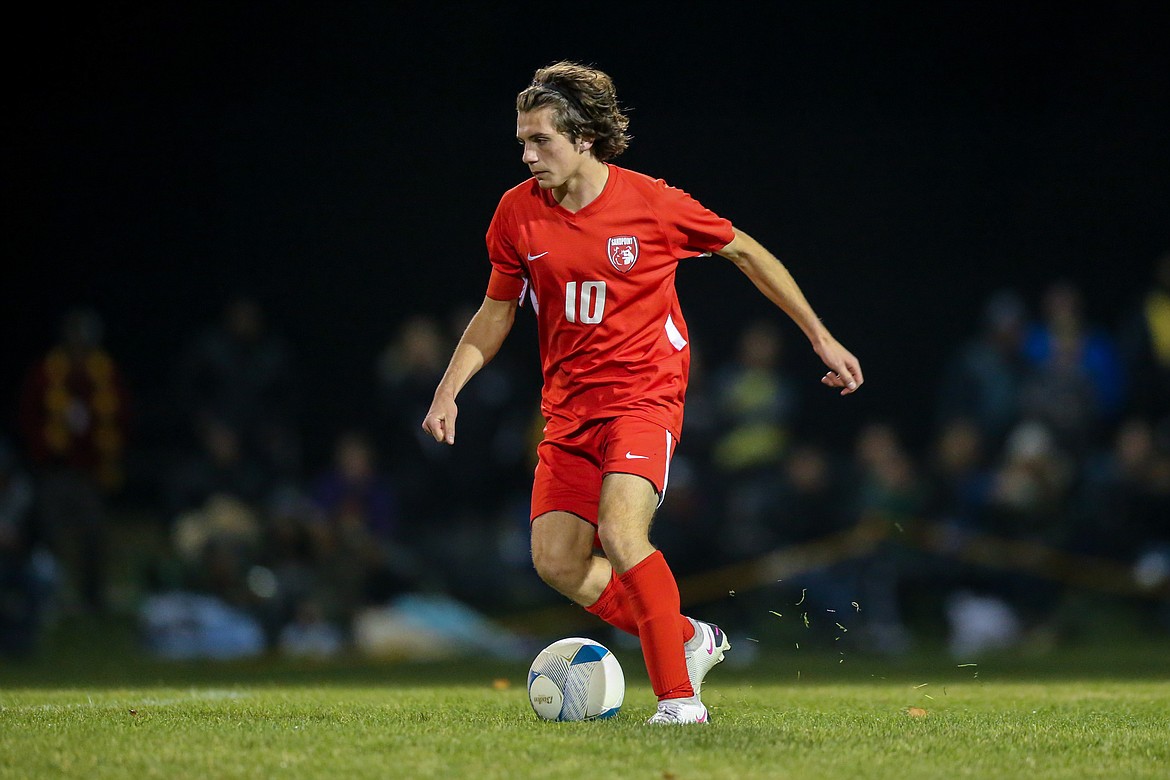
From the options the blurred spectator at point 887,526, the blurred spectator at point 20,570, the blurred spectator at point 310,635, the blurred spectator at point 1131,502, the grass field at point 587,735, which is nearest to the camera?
the grass field at point 587,735

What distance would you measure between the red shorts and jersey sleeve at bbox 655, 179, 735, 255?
30.6 inches

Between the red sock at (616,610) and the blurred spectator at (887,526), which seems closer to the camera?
the red sock at (616,610)

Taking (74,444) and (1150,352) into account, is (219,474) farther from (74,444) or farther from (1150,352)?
(1150,352)

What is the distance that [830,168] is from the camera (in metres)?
14.6

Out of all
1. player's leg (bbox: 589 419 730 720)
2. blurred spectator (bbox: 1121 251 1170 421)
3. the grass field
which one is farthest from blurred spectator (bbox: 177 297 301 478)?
blurred spectator (bbox: 1121 251 1170 421)

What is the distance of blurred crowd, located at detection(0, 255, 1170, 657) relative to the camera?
11445 mm

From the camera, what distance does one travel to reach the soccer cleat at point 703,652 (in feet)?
18.9

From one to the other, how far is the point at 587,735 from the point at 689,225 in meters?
2.06

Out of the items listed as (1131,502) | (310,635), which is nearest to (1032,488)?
(1131,502)

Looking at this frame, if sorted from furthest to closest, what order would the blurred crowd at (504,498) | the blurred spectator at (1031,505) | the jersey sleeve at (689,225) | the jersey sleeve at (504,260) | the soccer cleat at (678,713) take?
the blurred spectator at (1031,505) → the blurred crowd at (504,498) → the jersey sleeve at (504,260) → the jersey sleeve at (689,225) → the soccer cleat at (678,713)

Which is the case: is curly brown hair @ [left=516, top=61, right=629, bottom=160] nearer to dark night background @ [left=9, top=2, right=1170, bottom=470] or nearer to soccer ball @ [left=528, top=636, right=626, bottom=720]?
soccer ball @ [left=528, top=636, right=626, bottom=720]

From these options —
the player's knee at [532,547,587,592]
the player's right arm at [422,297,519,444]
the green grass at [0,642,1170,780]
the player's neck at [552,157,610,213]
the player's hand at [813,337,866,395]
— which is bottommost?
the green grass at [0,642,1170,780]

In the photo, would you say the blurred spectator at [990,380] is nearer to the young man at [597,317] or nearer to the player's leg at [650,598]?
the young man at [597,317]

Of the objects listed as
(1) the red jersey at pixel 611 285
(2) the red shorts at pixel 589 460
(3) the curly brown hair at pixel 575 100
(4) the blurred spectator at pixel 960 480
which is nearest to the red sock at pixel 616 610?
(2) the red shorts at pixel 589 460
